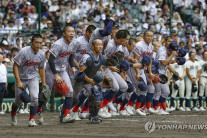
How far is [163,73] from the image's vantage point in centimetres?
1530

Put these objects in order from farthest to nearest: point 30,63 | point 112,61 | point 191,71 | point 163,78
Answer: point 191,71
point 163,78
point 112,61
point 30,63

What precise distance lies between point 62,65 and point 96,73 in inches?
34.6

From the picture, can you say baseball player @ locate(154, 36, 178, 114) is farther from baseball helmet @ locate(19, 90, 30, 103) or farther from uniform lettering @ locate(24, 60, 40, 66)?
baseball helmet @ locate(19, 90, 30, 103)

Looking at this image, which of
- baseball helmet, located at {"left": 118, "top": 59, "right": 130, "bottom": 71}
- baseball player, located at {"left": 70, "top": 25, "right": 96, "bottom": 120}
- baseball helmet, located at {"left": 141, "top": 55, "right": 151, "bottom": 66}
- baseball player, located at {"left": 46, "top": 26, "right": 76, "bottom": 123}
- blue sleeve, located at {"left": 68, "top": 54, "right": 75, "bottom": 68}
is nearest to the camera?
baseball player, located at {"left": 46, "top": 26, "right": 76, "bottom": 123}

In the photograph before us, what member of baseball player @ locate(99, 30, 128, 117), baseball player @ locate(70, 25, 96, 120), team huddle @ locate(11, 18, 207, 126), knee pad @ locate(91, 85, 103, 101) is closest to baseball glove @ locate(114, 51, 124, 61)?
team huddle @ locate(11, 18, 207, 126)

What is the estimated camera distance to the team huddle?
1091cm

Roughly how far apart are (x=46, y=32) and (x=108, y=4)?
3899mm

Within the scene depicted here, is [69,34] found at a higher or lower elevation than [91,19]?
lower

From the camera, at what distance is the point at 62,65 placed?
1156 cm

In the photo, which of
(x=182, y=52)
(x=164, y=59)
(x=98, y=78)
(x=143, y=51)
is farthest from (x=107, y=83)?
(x=182, y=52)

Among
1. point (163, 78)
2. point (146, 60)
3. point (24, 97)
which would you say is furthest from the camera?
point (163, 78)

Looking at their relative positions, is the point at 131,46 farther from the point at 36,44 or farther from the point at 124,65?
the point at 36,44

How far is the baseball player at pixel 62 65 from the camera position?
36.9 ft

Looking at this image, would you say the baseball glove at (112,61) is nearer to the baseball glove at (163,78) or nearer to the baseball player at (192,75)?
the baseball glove at (163,78)
